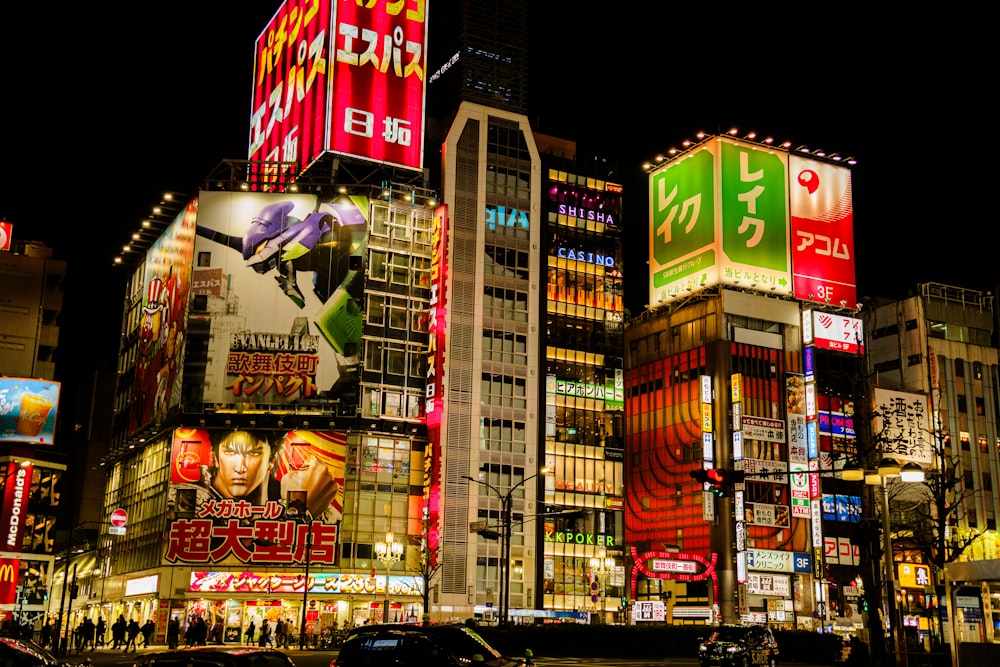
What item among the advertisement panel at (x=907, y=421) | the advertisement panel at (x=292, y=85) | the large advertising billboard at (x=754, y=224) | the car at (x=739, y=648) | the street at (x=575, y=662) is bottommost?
the street at (x=575, y=662)

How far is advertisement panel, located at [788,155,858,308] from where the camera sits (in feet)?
322

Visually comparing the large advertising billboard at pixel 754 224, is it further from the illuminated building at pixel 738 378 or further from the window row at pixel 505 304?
the window row at pixel 505 304

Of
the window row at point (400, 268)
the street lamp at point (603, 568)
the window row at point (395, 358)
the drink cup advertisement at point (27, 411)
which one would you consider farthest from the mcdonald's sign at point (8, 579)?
the street lamp at point (603, 568)

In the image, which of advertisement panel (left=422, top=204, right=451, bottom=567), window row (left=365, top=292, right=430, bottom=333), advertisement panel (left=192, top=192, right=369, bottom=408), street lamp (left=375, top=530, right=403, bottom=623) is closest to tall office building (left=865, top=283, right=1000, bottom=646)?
advertisement panel (left=422, top=204, right=451, bottom=567)

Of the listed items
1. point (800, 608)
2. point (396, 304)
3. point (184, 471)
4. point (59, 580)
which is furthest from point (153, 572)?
point (800, 608)

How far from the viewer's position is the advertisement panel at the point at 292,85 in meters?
83.8

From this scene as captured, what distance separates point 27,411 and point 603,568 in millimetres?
49782

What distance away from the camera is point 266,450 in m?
77.4

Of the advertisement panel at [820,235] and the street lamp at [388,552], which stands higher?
the advertisement panel at [820,235]

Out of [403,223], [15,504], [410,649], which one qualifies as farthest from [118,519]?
[410,649]

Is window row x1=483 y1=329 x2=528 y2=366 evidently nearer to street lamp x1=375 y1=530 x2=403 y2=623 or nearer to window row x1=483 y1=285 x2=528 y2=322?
window row x1=483 y1=285 x2=528 y2=322

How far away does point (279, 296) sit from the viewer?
7925 centimetres

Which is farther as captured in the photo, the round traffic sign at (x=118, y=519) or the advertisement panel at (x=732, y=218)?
the advertisement panel at (x=732, y=218)

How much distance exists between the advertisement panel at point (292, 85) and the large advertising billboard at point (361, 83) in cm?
9
